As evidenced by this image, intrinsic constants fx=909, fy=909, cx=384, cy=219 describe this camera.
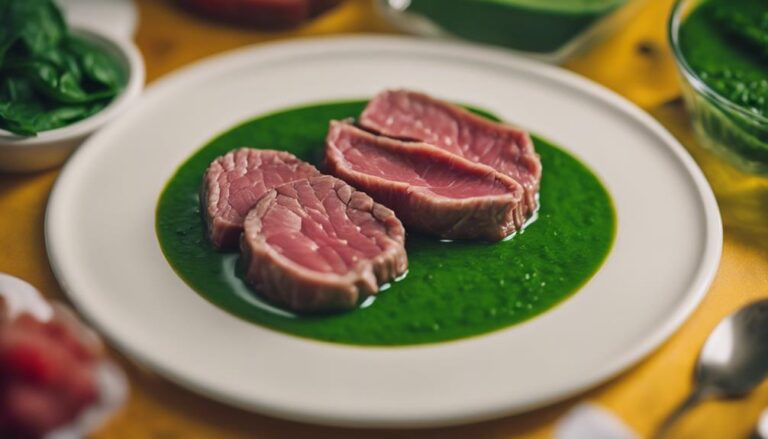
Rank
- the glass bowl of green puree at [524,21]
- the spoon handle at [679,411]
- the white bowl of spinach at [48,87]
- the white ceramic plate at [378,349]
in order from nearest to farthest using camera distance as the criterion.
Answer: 1. the spoon handle at [679,411]
2. the white ceramic plate at [378,349]
3. the white bowl of spinach at [48,87]
4. the glass bowl of green puree at [524,21]

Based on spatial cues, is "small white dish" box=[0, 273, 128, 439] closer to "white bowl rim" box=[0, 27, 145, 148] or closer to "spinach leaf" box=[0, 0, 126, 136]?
"white bowl rim" box=[0, 27, 145, 148]

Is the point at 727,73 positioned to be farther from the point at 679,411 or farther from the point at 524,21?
the point at 679,411

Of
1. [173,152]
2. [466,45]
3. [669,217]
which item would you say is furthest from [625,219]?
[173,152]

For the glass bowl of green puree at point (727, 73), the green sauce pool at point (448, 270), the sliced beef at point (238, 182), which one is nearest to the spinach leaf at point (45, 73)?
the green sauce pool at point (448, 270)

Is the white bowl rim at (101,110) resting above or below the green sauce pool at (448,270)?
above

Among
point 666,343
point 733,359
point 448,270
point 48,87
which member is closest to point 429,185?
point 448,270

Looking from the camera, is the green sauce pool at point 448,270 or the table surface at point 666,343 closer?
the table surface at point 666,343

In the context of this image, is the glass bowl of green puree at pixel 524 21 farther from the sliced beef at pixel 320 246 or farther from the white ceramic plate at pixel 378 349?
the sliced beef at pixel 320 246

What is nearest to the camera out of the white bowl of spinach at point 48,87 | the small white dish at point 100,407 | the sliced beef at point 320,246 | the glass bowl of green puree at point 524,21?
the small white dish at point 100,407
